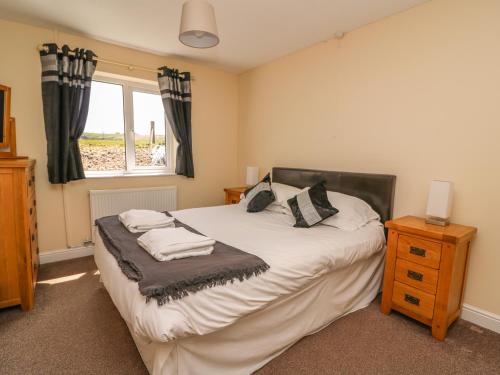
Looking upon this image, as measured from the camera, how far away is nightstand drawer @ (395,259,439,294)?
1.90 meters

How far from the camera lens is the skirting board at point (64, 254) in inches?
120

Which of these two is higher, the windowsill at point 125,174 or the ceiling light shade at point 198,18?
the ceiling light shade at point 198,18

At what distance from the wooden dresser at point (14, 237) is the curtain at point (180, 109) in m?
1.84

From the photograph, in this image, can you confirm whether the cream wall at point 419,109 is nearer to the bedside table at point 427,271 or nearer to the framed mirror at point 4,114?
the bedside table at point 427,271

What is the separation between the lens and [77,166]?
3.02 m

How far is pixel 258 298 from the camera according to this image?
1.48 meters

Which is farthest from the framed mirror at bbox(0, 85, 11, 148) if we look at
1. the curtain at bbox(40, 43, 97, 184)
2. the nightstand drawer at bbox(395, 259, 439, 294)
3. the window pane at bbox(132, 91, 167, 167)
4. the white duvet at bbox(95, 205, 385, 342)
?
the nightstand drawer at bbox(395, 259, 439, 294)

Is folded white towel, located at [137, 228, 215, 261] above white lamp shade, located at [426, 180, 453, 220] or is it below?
below

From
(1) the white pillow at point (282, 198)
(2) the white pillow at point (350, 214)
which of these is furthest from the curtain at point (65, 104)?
(2) the white pillow at point (350, 214)

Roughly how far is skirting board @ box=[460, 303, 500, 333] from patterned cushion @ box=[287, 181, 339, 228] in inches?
48.0

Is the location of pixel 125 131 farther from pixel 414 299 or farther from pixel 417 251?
pixel 414 299

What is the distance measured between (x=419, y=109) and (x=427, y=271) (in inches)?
52.0

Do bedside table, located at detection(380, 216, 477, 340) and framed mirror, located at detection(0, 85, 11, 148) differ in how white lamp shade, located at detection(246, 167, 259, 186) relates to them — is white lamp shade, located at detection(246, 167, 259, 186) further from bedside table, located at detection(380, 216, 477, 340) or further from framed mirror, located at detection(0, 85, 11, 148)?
framed mirror, located at detection(0, 85, 11, 148)

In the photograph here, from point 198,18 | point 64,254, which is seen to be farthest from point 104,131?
point 198,18
